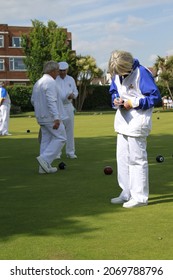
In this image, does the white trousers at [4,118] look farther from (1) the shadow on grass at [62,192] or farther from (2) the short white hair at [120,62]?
(2) the short white hair at [120,62]

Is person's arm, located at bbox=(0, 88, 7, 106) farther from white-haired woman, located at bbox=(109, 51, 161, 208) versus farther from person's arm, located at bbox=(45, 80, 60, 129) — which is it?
white-haired woman, located at bbox=(109, 51, 161, 208)

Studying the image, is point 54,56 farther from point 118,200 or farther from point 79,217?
point 79,217

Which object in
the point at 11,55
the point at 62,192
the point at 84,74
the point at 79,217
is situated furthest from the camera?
the point at 11,55

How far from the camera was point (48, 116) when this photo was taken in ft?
34.4

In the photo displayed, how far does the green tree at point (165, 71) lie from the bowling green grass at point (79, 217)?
53.6 meters

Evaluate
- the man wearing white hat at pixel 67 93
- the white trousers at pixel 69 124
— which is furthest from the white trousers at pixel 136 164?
the white trousers at pixel 69 124

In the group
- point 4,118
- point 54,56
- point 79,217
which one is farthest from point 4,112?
point 54,56

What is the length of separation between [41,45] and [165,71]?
16.7 metres

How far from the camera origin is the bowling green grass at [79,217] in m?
5.26

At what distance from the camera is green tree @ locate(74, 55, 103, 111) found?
202 ft

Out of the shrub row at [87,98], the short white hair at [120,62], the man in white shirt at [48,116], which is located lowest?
the shrub row at [87,98]

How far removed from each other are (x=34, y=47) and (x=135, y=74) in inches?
2570

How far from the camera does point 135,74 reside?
703 centimetres
